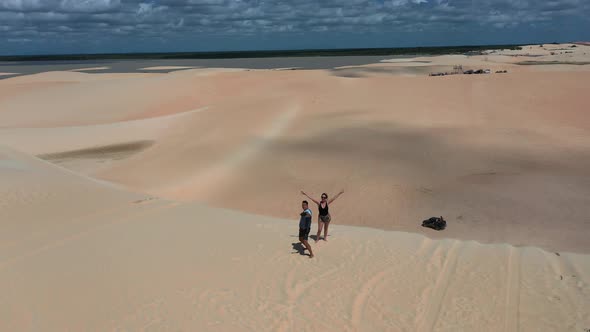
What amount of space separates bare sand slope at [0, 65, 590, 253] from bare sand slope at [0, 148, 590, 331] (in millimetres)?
3261

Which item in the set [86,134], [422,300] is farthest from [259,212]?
[86,134]

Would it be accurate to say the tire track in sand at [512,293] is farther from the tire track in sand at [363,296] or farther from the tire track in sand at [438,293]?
the tire track in sand at [363,296]

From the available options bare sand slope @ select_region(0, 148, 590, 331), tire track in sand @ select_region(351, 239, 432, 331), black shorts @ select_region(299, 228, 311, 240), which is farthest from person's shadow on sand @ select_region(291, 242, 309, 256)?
tire track in sand @ select_region(351, 239, 432, 331)

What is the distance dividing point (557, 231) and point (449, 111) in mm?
14222

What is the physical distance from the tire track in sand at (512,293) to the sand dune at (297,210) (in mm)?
36

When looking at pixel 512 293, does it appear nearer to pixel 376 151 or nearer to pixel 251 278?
pixel 251 278

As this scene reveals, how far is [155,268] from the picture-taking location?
29.3 feet

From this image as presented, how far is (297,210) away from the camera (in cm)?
1541

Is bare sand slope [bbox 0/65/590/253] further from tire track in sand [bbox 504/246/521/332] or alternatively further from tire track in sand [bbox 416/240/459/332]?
tire track in sand [bbox 416/240/459/332]

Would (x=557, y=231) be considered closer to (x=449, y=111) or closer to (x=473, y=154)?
(x=473, y=154)

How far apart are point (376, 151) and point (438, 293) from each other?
453 inches

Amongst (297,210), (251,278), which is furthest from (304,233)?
(297,210)

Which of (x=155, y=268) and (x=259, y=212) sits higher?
(x=155, y=268)

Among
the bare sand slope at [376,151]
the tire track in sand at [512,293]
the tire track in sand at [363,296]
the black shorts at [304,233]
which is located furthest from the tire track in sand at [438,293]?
the bare sand slope at [376,151]
